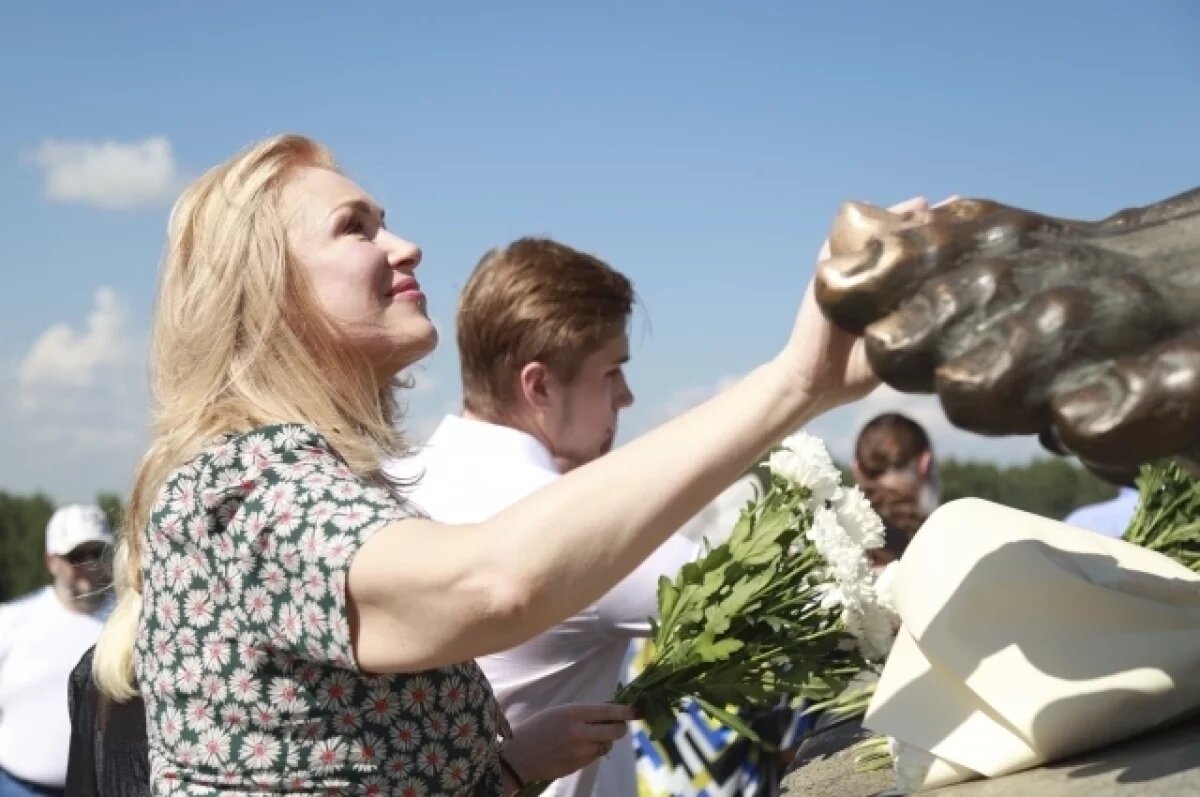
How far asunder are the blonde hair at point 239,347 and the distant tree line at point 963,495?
16767 millimetres

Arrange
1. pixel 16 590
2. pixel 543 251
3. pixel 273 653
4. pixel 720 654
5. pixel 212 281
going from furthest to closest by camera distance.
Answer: pixel 16 590 < pixel 543 251 < pixel 720 654 < pixel 212 281 < pixel 273 653

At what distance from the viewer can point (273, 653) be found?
1.96 m

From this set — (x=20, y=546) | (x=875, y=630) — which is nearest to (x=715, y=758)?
(x=875, y=630)

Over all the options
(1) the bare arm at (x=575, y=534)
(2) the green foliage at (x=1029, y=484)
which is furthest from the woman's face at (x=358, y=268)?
(2) the green foliage at (x=1029, y=484)

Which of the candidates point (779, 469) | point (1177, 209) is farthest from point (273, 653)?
point (1177, 209)

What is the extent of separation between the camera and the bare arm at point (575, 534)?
1.75 meters

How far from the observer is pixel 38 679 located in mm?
6781

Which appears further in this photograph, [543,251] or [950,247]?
[543,251]

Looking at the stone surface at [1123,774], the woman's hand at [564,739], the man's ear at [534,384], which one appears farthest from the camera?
the man's ear at [534,384]

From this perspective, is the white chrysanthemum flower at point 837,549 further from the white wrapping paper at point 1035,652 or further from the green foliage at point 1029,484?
the green foliage at point 1029,484

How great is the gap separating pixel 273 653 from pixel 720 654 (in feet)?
2.68

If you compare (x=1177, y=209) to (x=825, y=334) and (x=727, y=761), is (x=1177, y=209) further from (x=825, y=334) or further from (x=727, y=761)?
(x=727, y=761)

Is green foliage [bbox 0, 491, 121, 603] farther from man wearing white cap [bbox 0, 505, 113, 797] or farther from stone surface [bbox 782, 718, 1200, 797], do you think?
stone surface [bbox 782, 718, 1200, 797]

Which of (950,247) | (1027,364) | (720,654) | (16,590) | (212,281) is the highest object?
(16,590)
